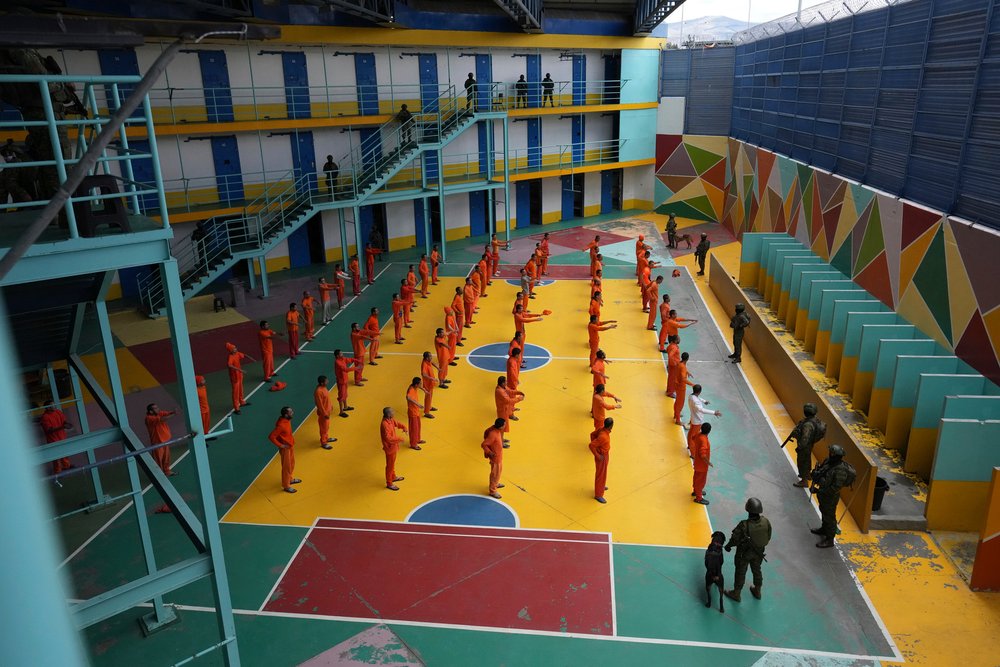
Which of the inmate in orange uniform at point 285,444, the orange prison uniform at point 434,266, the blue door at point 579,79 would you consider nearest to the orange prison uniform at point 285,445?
the inmate in orange uniform at point 285,444

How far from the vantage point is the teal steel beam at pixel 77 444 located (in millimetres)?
7469

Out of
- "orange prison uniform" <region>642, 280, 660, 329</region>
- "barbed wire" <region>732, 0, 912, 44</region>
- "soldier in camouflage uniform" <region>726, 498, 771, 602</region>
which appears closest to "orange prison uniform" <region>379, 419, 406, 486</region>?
"soldier in camouflage uniform" <region>726, 498, 771, 602</region>

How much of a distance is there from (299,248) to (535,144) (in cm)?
1176

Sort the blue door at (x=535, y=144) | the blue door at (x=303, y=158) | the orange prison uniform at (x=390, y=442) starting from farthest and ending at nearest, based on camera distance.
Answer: the blue door at (x=535, y=144) < the blue door at (x=303, y=158) < the orange prison uniform at (x=390, y=442)

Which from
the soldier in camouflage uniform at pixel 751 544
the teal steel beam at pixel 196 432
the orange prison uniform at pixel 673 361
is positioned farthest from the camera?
the orange prison uniform at pixel 673 361

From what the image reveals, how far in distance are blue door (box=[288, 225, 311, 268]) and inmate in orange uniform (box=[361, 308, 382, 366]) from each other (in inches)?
389

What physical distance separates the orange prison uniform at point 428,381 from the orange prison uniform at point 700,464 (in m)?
5.62

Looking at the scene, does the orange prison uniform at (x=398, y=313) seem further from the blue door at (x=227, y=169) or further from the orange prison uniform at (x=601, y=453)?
the orange prison uniform at (x=601, y=453)

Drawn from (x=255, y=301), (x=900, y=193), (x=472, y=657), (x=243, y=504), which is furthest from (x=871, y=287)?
(x=255, y=301)

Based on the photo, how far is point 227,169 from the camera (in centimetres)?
2473

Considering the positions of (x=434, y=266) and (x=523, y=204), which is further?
(x=523, y=204)

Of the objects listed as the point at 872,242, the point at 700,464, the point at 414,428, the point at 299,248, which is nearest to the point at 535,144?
the point at 299,248

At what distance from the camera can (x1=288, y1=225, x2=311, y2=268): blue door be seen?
2692 cm

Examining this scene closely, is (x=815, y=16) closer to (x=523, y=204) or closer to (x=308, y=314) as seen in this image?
(x=523, y=204)
